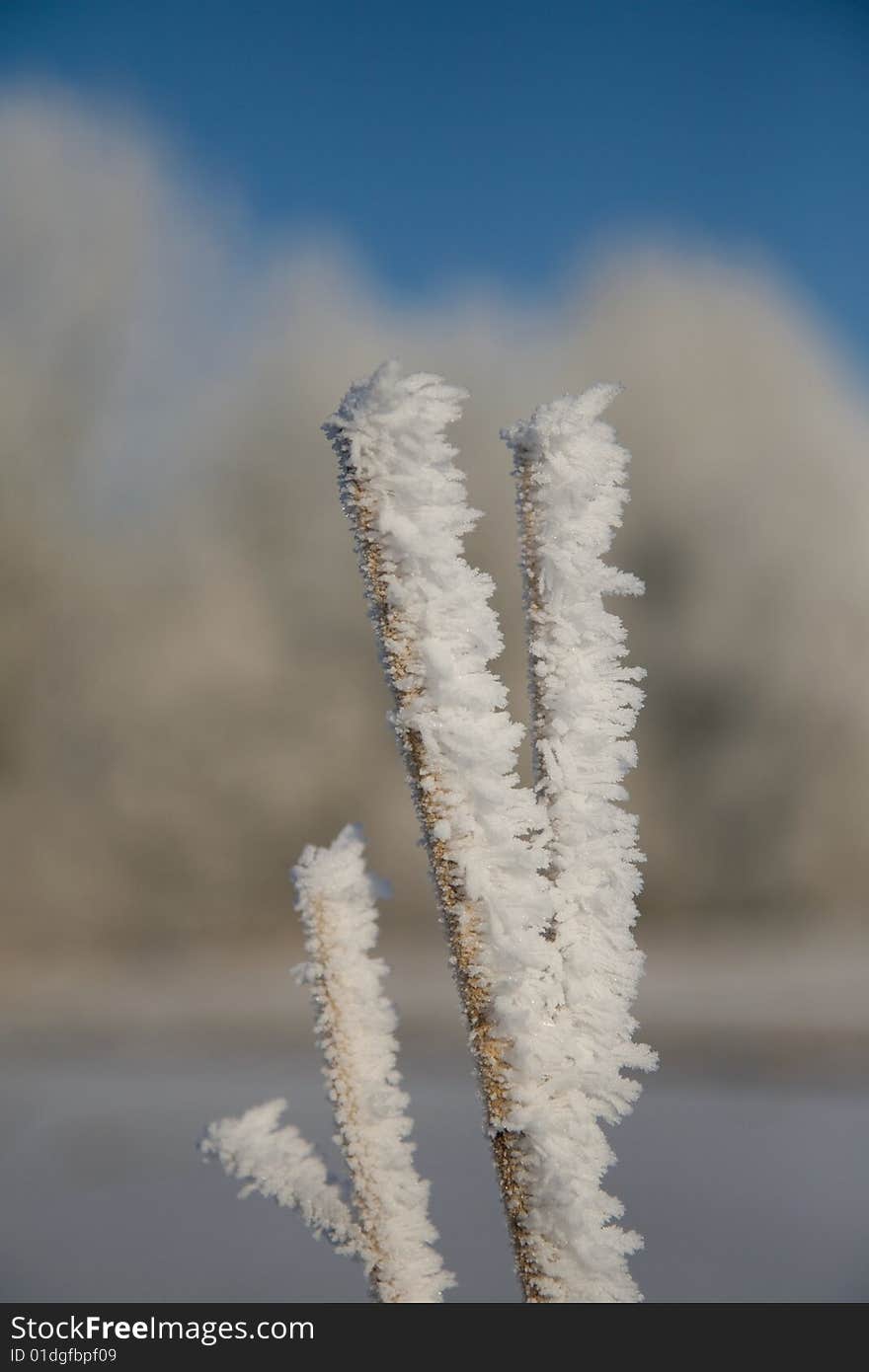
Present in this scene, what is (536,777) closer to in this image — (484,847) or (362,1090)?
(484,847)

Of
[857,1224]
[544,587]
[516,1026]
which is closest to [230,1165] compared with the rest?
[516,1026]

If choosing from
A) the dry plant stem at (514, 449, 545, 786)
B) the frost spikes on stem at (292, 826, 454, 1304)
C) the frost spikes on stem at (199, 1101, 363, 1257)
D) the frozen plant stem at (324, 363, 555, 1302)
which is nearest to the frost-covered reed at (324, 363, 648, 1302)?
the frozen plant stem at (324, 363, 555, 1302)

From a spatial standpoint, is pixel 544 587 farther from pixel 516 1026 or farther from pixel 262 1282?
pixel 262 1282

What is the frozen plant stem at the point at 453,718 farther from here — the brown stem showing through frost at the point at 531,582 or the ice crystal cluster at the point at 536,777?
the brown stem showing through frost at the point at 531,582

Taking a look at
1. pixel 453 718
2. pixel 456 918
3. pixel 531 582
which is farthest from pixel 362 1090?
pixel 531 582

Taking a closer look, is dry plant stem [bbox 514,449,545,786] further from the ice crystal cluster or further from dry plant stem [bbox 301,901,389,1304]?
dry plant stem [bbox 301,901,389,1304]
